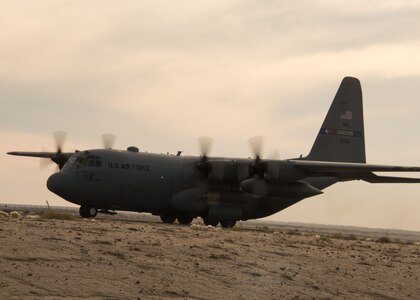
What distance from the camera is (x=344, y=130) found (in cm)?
5359

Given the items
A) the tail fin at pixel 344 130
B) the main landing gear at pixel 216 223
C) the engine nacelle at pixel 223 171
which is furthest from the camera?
the tail fin at pixel 344 130

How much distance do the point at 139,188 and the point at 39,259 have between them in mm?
24071

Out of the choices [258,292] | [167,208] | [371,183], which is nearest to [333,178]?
[371,183]

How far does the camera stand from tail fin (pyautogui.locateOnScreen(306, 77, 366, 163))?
52.7 metres

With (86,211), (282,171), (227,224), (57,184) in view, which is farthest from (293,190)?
(57,184)

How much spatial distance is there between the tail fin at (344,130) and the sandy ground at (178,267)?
23.9 m

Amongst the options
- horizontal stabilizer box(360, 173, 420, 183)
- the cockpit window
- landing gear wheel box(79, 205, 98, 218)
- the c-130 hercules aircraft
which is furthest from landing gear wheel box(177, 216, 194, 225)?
horizontal stabilizer box(360, 173, 420, 183)

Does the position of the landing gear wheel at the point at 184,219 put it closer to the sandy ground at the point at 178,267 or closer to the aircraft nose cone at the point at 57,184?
the aircraft nose cone at the point at 57,184

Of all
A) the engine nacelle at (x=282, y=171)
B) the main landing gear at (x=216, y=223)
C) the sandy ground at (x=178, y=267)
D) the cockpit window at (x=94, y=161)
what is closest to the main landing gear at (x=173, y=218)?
the main landing gear at (x=216, y=223)

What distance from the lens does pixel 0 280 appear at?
1684 centimetres

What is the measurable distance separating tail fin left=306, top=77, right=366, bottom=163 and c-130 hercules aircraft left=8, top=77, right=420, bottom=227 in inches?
117

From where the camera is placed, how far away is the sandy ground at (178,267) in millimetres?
17672

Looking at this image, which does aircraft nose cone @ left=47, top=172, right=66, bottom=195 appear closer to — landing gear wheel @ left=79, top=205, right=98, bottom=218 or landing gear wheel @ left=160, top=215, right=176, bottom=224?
landing gear wheel @ left=79, top=205, right=98, bottom=218

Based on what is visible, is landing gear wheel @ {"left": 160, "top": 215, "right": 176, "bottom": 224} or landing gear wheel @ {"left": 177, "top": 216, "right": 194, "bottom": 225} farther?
landing gear wheel @ {"left": 177, "top": 216, "right": 194, "bottom": 225}
